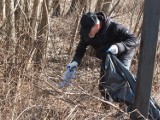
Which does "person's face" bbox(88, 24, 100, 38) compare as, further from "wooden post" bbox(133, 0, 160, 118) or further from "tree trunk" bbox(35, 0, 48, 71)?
"tree trunk" bbox(35, 0, 48, 71)

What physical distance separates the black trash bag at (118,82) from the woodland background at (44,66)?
0.15 metres

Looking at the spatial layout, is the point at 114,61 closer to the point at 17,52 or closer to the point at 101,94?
the point at 101,94

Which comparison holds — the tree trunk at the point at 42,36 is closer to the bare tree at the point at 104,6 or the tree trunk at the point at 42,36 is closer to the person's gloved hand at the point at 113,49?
the bare tree at the point at 104,6

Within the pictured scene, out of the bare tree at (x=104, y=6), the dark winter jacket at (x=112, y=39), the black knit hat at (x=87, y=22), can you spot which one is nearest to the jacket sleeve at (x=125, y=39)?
the dark winter jacket at (x=112, y=39)

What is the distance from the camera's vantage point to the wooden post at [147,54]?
421cm

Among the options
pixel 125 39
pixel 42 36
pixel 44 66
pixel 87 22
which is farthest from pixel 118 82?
pixel 42 36

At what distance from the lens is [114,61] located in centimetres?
518

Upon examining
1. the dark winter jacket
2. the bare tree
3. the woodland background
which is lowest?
Result: the woodland background

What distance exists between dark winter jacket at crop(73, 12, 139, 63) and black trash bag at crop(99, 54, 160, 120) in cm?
26

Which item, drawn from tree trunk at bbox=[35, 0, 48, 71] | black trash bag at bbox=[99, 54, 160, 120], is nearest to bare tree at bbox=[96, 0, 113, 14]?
tree trunk at bbox=[35, 0, 48, 71]

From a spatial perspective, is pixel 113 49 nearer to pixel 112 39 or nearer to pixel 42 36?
pixel 112 39

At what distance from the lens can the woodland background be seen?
4.80 meters

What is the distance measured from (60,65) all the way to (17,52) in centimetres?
214

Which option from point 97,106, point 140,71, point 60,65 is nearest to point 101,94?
point 97,106
